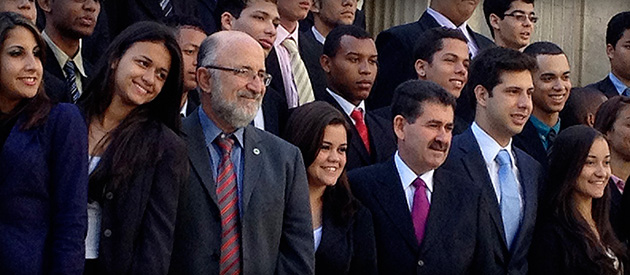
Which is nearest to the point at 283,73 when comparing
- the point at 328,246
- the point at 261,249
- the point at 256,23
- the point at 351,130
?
the point at 256,23

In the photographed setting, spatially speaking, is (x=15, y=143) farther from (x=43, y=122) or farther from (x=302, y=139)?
(x=302, y=139)

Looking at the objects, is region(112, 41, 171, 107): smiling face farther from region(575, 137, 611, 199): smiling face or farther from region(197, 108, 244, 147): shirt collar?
region(575, 137, 611, 199): smiling face

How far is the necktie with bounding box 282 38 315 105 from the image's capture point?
6766 mm

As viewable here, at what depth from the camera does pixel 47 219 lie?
4.54m

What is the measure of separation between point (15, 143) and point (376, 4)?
5891 mm

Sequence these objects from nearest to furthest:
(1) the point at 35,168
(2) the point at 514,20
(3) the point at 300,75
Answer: (1) the point at 35,168 < (3) the point at 300,75 < (2) the point at 514,20

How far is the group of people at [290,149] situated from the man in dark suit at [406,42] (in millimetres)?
14

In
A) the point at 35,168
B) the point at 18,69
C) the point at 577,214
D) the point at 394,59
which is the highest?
the point at 18,69

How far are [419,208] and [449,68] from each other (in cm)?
150

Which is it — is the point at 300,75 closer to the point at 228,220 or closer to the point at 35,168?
the point at 228,220

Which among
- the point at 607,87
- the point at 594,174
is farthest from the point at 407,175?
the point at 607,87

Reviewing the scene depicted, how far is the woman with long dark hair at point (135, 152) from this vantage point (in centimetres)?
479

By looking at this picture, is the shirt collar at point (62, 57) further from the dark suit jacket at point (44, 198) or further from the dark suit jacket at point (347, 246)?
the dark suit jacket at point (44, 198)

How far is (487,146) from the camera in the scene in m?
6.37
